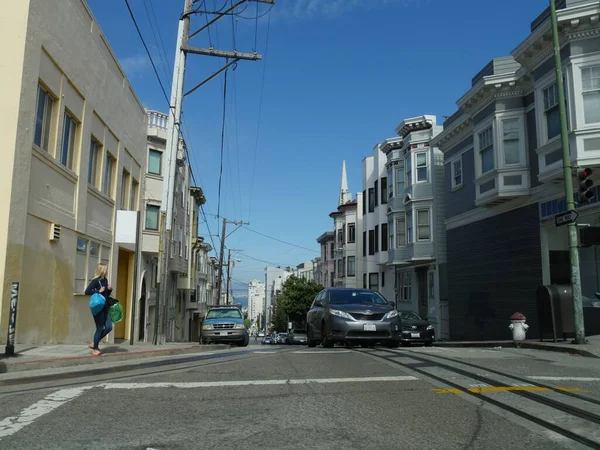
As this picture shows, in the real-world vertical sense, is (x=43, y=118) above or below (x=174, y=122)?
below

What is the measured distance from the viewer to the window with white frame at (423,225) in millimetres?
29984

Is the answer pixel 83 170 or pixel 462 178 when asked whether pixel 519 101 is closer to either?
pixel 462 178

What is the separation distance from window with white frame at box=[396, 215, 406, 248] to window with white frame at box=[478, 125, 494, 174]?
10703 mm

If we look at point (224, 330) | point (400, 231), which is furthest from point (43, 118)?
point (400, 231)

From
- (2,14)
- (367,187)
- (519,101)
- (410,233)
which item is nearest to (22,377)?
(2,14)

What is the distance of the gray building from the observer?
639 inches

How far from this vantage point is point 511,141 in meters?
20.4

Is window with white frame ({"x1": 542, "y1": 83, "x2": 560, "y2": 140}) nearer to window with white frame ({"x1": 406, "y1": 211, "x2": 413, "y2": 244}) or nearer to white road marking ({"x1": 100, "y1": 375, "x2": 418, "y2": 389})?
white road marking ({"x1": 100, "y1": 375, "x2": 418, "y2": 389})

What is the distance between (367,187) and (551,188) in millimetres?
25023

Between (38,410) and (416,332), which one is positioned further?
(416,332)

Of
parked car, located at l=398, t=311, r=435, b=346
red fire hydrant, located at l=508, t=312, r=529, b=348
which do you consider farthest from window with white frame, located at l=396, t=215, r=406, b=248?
red fire hydrant, located at l=508, t=312, r=529, b=348

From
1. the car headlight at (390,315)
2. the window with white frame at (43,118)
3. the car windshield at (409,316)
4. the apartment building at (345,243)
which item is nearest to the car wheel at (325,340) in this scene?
the car headlight at (390,315)

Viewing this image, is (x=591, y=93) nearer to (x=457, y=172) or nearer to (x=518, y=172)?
(x=518, y=172)

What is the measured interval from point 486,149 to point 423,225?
348 inches
